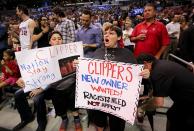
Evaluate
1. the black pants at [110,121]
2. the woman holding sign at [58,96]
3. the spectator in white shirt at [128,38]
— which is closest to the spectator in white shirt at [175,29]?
the spectator in white shirt at [128,38]

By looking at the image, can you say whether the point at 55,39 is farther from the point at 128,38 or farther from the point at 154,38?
the point at 128,38

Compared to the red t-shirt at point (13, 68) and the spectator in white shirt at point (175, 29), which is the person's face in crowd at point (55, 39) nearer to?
the red t-shirt at point (13, 68)

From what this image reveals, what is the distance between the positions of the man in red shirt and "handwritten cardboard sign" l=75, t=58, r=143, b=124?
1297 millimetres

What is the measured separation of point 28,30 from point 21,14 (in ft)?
1.22

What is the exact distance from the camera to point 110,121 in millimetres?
3551

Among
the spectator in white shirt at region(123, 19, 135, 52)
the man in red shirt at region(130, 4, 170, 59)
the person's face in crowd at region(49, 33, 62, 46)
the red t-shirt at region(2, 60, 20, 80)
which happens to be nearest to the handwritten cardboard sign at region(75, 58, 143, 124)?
the person's face in crowd at region(49, 33, 62, 46)

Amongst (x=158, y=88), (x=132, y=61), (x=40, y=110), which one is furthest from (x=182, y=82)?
(x=40, y=110)

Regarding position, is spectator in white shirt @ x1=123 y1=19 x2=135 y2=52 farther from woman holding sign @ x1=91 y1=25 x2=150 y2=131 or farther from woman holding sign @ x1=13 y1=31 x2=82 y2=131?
woman holding sign @ x1=91 y1=25 x2=150 y2=131

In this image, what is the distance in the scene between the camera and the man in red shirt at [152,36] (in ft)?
13.9

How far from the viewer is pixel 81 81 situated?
337 cm

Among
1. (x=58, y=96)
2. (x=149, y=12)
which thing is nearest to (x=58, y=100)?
(x=58, y=96)

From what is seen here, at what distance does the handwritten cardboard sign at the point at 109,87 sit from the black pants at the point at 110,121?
0.99ft

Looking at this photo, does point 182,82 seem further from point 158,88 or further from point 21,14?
point 21,14

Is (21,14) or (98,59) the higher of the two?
(21,14)
